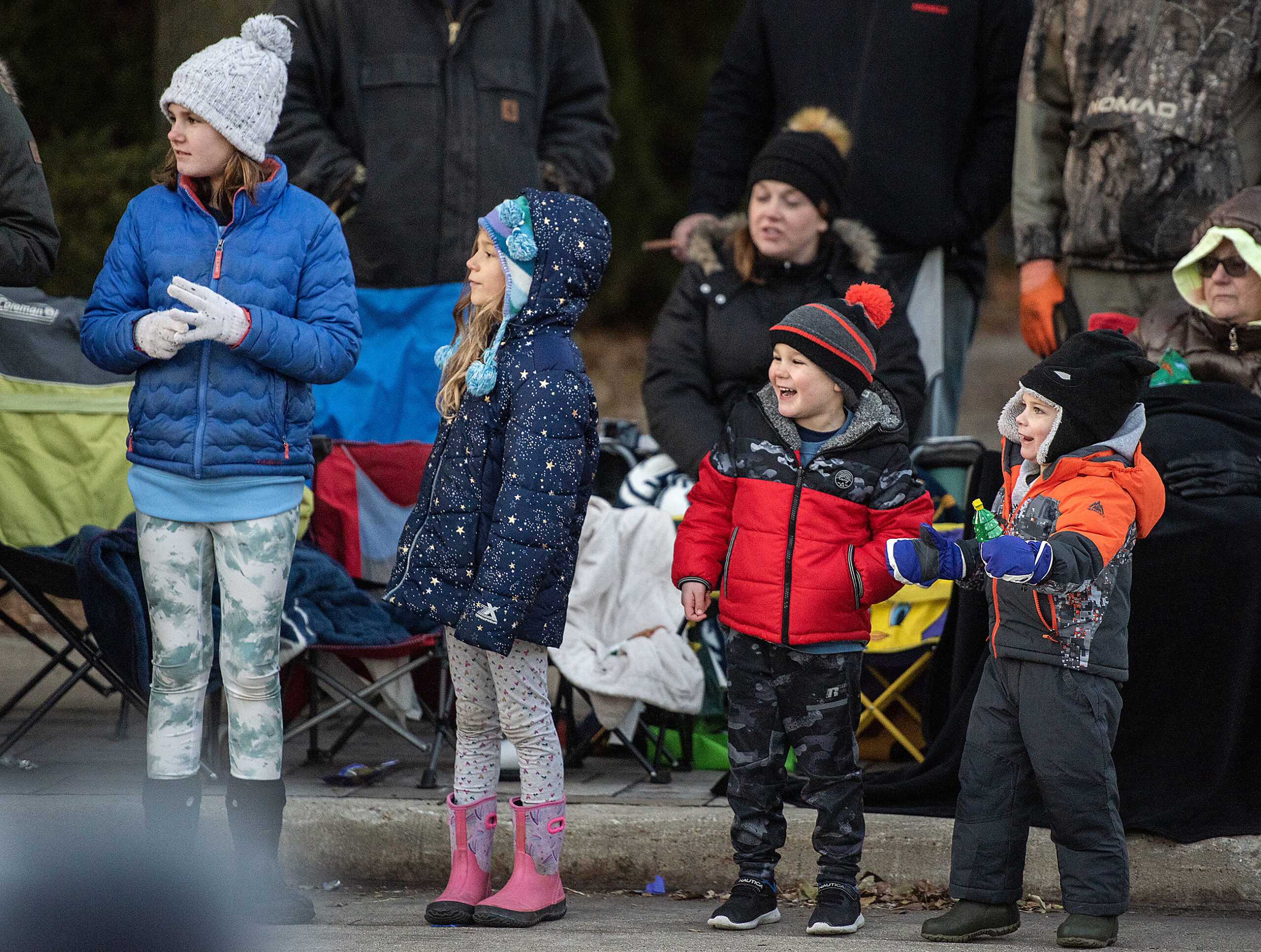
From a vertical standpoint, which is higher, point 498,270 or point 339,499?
point 498,270

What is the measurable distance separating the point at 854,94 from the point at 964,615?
2.41m

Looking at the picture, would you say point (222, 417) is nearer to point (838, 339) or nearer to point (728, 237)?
point (838, 339)

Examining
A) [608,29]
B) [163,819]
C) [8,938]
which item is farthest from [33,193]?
[608,29]

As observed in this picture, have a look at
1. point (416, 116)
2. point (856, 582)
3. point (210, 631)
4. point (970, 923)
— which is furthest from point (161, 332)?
point (970, 923)

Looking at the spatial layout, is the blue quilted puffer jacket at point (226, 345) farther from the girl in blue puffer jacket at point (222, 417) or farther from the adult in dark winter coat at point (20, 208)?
the adult in dark winter coat at point (20, 208)

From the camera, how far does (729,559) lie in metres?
3.93

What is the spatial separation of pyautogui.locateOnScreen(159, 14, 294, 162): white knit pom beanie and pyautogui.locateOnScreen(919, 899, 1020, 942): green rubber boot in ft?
8.14

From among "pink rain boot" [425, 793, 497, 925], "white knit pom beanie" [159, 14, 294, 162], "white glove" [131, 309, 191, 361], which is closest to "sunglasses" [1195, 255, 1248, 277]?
"pink rain boot" [425, 793, 497, 925]

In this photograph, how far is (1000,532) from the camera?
3.70 m

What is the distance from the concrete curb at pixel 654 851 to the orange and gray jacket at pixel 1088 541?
736 mm

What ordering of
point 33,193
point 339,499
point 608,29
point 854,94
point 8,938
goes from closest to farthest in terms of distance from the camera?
point 8,938 → point 33,193 → point 339,499 → point 854,94 → point 608,29

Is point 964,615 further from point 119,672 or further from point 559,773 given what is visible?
point 119,672

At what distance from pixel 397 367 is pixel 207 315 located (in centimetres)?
199

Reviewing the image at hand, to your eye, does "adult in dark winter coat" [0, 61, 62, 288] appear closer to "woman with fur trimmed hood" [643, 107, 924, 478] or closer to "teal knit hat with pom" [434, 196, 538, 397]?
"teal knit hat with pom" [434, 196, 538, 397]
